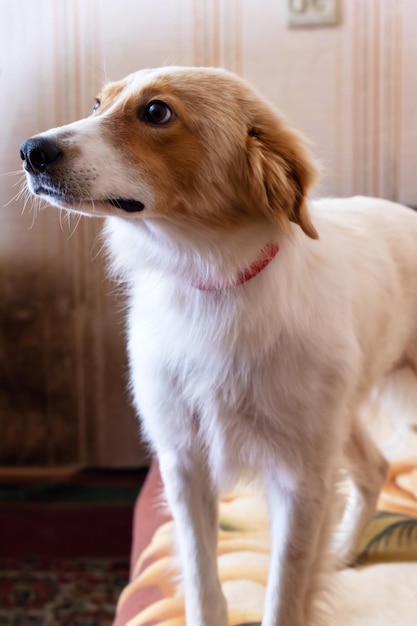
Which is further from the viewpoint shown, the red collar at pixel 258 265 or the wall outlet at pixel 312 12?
the wall outlet at pixel 312 12

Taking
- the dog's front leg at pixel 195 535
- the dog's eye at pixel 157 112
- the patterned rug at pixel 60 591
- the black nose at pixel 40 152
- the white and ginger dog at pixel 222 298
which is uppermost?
the dog's eye at pixel 157 112

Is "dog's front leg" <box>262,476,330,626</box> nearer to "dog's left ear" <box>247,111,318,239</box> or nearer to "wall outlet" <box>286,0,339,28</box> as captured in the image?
"dog's left ear" <box>247,111,318,239</box>

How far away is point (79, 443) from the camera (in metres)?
2.58

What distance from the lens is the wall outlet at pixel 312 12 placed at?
231 centimetres

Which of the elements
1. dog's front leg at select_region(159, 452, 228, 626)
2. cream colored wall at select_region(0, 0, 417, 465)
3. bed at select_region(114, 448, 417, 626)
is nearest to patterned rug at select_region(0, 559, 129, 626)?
cream colored wall at select_region(0, 0, 417, 465)

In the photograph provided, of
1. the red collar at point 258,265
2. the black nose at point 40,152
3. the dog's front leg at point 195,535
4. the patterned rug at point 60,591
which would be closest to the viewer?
the black nose at point 40,152

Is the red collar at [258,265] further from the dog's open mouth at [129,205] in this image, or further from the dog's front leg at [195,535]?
the dog's front leg at [195,535]

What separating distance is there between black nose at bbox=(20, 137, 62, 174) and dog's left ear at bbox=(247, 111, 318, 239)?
9.7 inches

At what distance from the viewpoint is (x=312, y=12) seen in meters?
2.32

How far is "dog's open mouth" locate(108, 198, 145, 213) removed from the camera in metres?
0.95

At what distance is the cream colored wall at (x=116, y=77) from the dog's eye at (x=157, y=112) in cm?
140

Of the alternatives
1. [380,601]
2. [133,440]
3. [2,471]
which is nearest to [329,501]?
[380,601]

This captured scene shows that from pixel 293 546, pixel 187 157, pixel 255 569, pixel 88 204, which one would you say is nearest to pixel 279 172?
pixel 187 157

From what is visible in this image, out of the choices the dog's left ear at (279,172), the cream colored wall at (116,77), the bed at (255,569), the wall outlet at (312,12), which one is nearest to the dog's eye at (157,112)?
the dog's left ear at (279,172)
